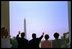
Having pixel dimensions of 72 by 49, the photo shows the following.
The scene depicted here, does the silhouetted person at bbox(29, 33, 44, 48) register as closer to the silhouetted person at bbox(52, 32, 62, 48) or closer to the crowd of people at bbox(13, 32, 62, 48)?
the crowd of people at bbox(13, 32, 62, 48)

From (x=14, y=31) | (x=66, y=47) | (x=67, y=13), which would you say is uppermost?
(x=67, y=13)

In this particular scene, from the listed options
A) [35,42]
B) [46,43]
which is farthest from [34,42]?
[46,43]

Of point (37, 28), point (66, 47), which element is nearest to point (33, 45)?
point (37, 28)

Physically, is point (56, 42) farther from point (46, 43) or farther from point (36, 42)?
point (36, 42)

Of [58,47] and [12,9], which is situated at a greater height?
[12,9]

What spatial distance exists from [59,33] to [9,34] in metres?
0.50

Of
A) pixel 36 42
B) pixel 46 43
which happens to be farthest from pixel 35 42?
pixel 46 43

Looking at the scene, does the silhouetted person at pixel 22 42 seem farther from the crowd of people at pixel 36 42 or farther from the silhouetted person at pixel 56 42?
the silhouetted person at pixel 56 42

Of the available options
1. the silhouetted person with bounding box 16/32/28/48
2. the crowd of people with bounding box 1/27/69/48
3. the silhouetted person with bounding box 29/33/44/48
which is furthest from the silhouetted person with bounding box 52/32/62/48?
the silhouetted person with bounding box 16/32/28/48

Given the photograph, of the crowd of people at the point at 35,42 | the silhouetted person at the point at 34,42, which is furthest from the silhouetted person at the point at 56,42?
the silhouetted person at the point at 34,42

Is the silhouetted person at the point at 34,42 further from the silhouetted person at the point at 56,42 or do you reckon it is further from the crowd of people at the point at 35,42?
the silhouetted person at the point at 56,42

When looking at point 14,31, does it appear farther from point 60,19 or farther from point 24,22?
point 60,19

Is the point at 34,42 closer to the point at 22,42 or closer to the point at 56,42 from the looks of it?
the point at 22,42

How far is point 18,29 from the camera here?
93.0 inches
